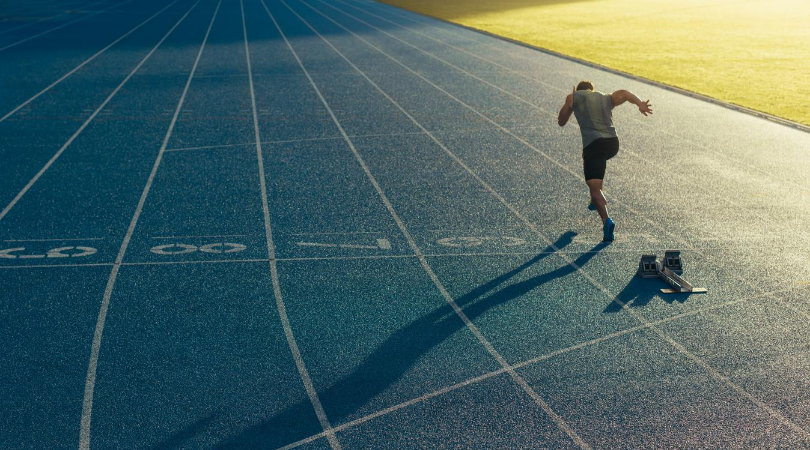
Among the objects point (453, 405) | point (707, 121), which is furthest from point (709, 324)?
point (707, 121)

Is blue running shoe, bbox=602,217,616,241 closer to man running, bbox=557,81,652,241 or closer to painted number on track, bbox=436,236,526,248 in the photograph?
man running, bbox=557,81,652,241

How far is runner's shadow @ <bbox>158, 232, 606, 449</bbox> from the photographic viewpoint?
460 cm

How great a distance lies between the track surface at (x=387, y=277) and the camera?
480cm

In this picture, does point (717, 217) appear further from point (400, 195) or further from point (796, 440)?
point (796, 440)

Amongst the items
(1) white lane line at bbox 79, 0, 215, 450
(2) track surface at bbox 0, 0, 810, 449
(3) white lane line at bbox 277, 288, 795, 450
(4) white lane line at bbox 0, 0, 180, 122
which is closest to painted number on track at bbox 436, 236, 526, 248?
(2) track surface at bbox 0, 0, 810, 449

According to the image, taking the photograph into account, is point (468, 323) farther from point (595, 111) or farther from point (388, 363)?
point (595, 111)

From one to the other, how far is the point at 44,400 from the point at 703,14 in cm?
3288

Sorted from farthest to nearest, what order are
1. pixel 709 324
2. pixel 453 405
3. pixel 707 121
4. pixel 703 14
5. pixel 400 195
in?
1. pixel 703 14
2. pixel 707 121
3. pixel 400 195
4. pixel 709 324
5. pixel 453 405

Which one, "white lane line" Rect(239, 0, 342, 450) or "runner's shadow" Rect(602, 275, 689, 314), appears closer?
"white lane line" Rect(239, 0, 342, 450)

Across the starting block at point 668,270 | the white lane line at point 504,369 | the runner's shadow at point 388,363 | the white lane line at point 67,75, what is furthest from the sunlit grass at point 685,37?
the white lane line at point 67,75

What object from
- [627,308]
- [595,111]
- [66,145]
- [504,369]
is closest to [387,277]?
[504,369]

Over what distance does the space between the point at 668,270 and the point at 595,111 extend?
6.17 ft

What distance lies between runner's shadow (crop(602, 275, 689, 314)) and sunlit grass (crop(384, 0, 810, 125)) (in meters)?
7.98

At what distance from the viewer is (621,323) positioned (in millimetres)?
6012
